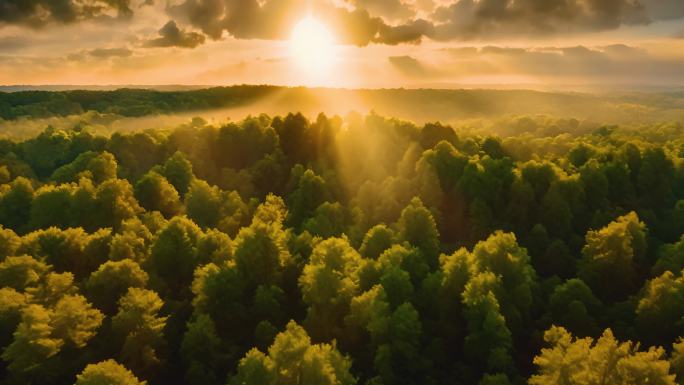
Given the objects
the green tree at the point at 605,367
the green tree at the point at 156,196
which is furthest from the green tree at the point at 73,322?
the green tree at the point at 156,196

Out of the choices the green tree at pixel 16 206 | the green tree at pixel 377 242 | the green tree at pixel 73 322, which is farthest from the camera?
the green tree at pixel 16 206

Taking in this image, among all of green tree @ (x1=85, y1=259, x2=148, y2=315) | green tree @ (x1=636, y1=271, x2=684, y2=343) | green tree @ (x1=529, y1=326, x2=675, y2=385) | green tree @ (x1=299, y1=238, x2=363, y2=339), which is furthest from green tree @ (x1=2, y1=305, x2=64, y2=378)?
green tree @ (x1=636, y1=271, x2=684, y2=343)

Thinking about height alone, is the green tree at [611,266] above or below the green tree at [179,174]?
below

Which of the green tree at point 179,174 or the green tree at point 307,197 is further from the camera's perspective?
the green tree at point 179,174

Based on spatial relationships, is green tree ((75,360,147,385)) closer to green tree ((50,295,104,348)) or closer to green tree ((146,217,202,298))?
green tree ((50,295,104,348))

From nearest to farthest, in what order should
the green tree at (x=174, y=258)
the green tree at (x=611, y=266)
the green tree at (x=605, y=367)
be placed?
the green tree at (x=605, y=367) → the green tree at (x=174, y=258) → the green tree at (x=611, y=266)

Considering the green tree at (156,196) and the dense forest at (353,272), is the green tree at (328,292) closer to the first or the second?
the dense forest at (353,272)

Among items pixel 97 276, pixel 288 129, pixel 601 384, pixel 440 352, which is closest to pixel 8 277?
pixel 97 276

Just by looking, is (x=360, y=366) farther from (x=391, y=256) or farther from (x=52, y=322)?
(x=52, y=322)

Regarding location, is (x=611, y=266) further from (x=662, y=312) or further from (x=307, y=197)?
(x=307, y=197)

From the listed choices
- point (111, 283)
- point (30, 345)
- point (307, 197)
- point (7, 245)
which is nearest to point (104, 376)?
point (30, 345)
